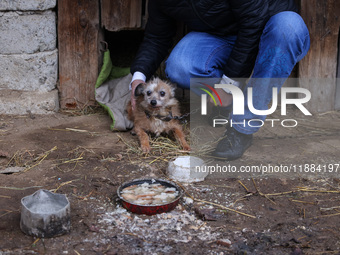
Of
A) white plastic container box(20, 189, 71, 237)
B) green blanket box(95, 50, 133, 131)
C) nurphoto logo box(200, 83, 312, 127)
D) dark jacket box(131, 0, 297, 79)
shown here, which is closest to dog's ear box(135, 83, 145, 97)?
dark jacket box(131, 0, 297, 79)

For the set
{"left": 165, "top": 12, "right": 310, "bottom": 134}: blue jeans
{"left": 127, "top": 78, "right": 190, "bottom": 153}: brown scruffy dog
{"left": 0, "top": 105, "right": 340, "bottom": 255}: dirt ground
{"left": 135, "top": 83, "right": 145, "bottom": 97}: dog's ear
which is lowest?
{"left": 0, "top": 105, "right": 340, "bottom": 255}: dirt ground

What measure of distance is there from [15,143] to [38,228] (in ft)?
5.61

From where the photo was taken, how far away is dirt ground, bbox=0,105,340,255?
2523 mm

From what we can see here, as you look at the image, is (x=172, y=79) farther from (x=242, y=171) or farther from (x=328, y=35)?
(x=328, y=35)

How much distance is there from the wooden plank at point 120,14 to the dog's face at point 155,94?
0.84m

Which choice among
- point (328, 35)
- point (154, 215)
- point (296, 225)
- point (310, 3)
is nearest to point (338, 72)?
point (328, 35)

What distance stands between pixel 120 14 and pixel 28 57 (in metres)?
1.07

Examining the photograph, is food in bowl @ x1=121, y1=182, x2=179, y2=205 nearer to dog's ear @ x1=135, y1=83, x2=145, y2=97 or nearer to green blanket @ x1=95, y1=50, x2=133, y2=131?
dog's ear @ x1=135, y1=83, x2=145, y2=97

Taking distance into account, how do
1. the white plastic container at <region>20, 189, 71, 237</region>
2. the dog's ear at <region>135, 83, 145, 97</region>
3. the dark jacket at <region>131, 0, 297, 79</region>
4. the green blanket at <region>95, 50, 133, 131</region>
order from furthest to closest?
the green blanket at <region>95, 50, 133, 131</region> → the dog's ear at <region>135, 83, 145, 97</region> → the dark jacket at <region>131, 0, 297, 79</region> → the white plastic container at <region>20, 189, 71, 237</region>

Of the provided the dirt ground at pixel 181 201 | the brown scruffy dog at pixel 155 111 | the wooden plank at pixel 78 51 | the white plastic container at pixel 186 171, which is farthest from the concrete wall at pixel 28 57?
the white plastic container at pixel 186 171

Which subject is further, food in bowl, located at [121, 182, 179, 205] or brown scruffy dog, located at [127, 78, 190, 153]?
brown scruffy dog, located at [127, 78, 190, 153]

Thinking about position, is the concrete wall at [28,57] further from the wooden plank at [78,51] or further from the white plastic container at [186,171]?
the white plastic container at [186,171]

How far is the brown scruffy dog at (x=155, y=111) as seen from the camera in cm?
432

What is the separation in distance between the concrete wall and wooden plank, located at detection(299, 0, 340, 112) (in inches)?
108
